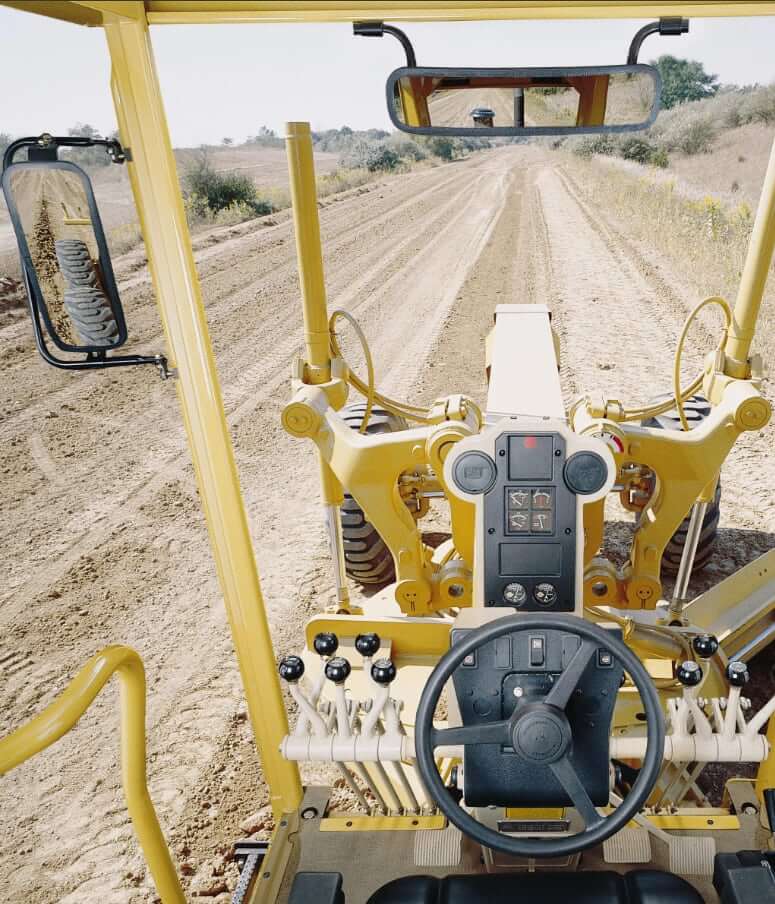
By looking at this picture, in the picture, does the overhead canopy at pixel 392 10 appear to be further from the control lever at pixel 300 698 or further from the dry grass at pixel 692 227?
the dry grass at pixel 692 227

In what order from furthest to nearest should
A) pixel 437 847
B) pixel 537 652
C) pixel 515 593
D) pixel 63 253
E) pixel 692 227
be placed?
pixel 692 227 → pixel 515 593 → pixel 437 847 → pixel 537 652 → pixel 63 253

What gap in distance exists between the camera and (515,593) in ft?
7.68

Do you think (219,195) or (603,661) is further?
(219,195)

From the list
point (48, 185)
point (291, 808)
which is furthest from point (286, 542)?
point (48, 185)

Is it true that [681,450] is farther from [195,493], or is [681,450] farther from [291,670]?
[195,493]

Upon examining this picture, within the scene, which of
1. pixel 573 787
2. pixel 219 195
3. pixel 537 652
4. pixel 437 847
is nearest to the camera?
pixel 573 787

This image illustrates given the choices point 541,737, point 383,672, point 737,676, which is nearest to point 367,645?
point 383,672

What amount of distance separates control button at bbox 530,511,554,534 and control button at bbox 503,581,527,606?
189 mm

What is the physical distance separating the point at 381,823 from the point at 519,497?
1.03 metres

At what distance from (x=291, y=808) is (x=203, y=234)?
1343cm

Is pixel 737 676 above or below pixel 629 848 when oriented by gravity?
above

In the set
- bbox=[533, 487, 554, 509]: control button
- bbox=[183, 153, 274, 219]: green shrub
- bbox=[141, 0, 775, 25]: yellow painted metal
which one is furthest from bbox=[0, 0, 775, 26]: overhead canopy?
bbox=[183, 153, 274, 219]: green shrub

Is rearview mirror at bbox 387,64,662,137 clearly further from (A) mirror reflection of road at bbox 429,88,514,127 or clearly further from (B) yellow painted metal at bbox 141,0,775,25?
(B) yellow painted metal at bbox 141,0,775,25

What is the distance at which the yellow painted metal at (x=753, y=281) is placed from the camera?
8.75ft
